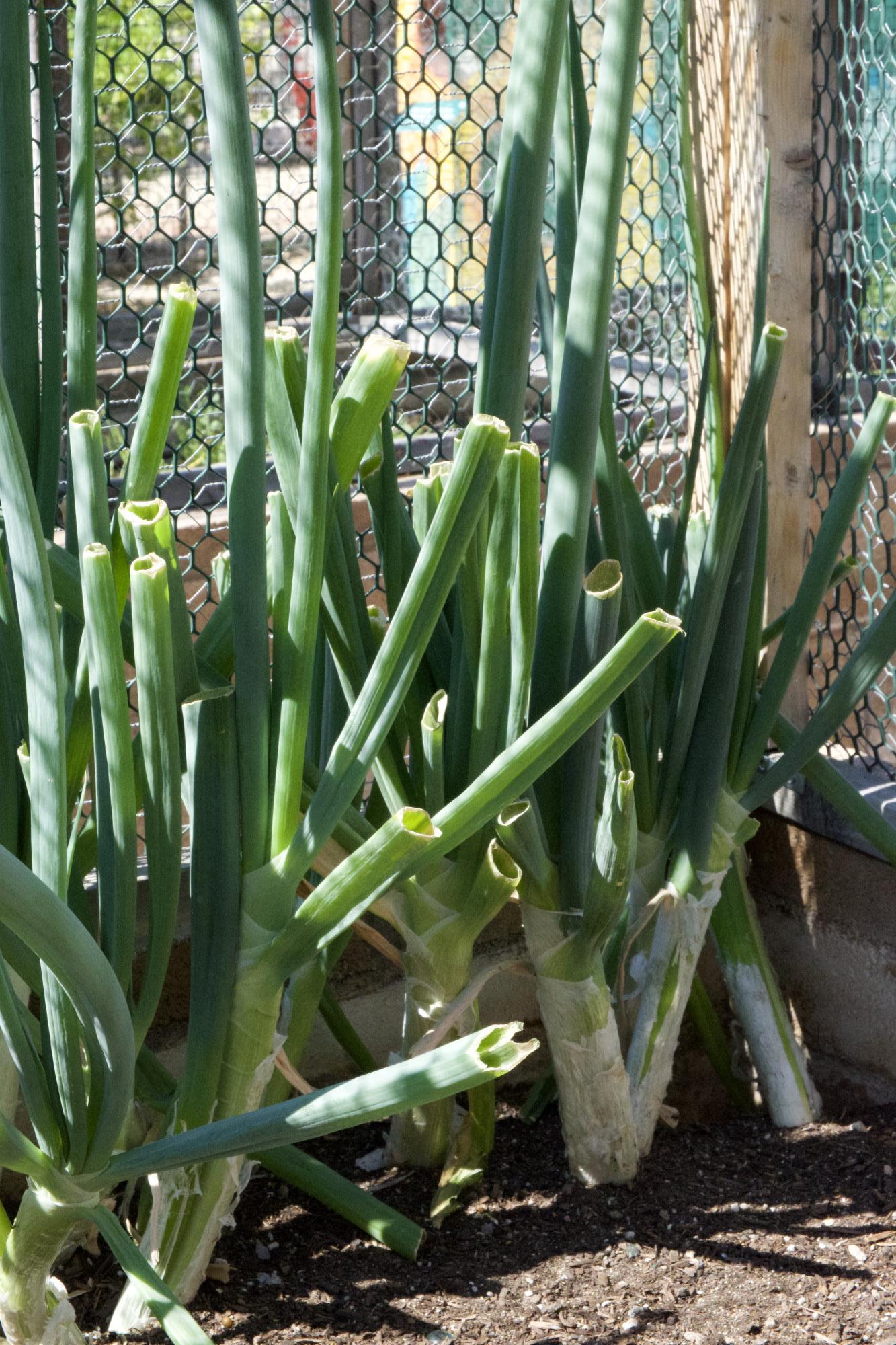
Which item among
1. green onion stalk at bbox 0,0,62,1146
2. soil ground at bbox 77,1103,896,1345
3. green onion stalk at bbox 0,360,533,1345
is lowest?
soil ground at bbox 77,1103,896,1345

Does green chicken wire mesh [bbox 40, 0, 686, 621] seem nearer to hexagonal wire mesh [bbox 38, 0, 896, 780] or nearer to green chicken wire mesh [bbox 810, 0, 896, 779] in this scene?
hexagonal wire mesh [bbox 38, 0, 896, 780]

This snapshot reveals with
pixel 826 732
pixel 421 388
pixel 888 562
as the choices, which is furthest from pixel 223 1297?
pixel 421 388

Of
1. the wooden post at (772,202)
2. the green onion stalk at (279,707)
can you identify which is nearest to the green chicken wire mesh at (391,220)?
the wooden post at (772,202)

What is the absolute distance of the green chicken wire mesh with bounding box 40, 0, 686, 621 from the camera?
4.71 feet

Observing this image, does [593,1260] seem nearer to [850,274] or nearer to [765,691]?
[765,691]

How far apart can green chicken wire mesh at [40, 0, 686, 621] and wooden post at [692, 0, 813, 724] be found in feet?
0.37

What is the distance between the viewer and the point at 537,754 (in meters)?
0.85

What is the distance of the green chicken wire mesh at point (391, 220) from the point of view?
143 centimetres

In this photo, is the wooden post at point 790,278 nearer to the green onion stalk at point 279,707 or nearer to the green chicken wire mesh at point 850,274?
the green chicken wire mesh at point 850,274

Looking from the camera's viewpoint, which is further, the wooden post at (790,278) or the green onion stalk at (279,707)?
the wooden post at (790,278)

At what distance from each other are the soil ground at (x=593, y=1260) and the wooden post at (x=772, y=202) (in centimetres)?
56

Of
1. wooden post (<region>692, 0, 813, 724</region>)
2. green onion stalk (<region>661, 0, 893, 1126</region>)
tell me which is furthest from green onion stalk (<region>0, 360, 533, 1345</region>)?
wooden post (<region>692, 0, 813, 724</region>)

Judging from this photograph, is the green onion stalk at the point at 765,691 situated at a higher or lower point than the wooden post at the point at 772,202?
lower

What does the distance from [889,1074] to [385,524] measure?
814 millimetres
